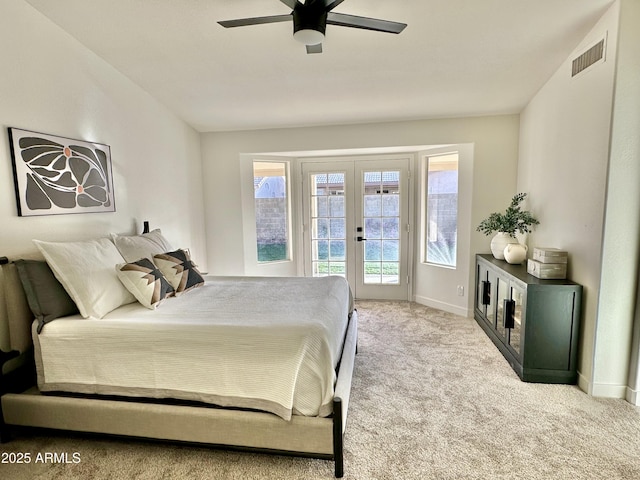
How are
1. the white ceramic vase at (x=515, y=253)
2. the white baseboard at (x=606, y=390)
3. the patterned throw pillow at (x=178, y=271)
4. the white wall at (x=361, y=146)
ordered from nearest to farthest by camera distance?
1. the white baseboard at (x=606, y=390)
2. the patterned throw pillow at (x=178, y=271)
3. the white ceramic vase at (x=515, y=253)
4. the white wall at (x=361, y=146)

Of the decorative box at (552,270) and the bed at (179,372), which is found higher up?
the decorative box at (552,270)

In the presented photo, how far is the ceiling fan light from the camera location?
1.82 m

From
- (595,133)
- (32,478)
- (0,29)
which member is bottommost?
(32,478)

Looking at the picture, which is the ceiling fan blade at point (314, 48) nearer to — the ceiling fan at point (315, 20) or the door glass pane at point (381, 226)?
the ceiling fan at point (315, 20)

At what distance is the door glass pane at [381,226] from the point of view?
4.62 meters

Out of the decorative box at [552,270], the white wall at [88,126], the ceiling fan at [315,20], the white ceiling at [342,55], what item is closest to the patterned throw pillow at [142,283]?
the white wall at [88,126]

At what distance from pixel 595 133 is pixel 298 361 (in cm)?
→ 252

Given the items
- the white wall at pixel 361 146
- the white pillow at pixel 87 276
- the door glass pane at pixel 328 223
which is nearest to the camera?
the white pillow at pixel 87 276

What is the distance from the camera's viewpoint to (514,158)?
386cm

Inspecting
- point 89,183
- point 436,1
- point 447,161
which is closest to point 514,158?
point 447,161

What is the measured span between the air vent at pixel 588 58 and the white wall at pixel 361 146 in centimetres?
121

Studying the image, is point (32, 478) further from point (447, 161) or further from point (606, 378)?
point (447, 161)

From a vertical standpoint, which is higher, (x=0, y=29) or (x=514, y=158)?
(x=0, y=29)

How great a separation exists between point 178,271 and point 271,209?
221cm
